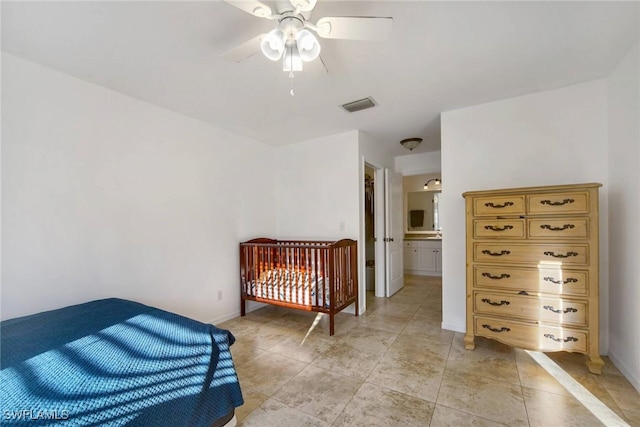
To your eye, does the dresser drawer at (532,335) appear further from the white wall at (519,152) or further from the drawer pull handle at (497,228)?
the drawer pull handle at (497,228)

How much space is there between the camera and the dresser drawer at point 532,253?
77.2 inches

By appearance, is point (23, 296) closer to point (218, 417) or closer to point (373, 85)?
point (218, 417)

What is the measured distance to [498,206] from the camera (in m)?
2.22

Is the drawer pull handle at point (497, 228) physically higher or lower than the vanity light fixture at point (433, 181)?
lower

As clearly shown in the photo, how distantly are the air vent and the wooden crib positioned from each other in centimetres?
145

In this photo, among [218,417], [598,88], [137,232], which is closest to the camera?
[218,417]

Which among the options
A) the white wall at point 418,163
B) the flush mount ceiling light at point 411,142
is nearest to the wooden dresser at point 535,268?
the flush mount ceiling light at point 411,142

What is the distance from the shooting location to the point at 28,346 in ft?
4.10

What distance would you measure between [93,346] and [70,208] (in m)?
1.37

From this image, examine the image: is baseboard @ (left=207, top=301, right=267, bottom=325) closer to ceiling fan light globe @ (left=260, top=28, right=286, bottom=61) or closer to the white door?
the white door

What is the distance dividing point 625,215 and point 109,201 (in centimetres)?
412

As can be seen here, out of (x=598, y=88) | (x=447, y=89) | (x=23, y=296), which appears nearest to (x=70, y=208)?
(x=23, y=296)

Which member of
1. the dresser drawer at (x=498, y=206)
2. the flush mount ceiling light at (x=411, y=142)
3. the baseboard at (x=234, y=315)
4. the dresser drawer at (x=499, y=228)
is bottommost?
the baseboard at (x=234, y=315)

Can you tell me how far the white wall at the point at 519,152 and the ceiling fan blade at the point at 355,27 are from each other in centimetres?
184
